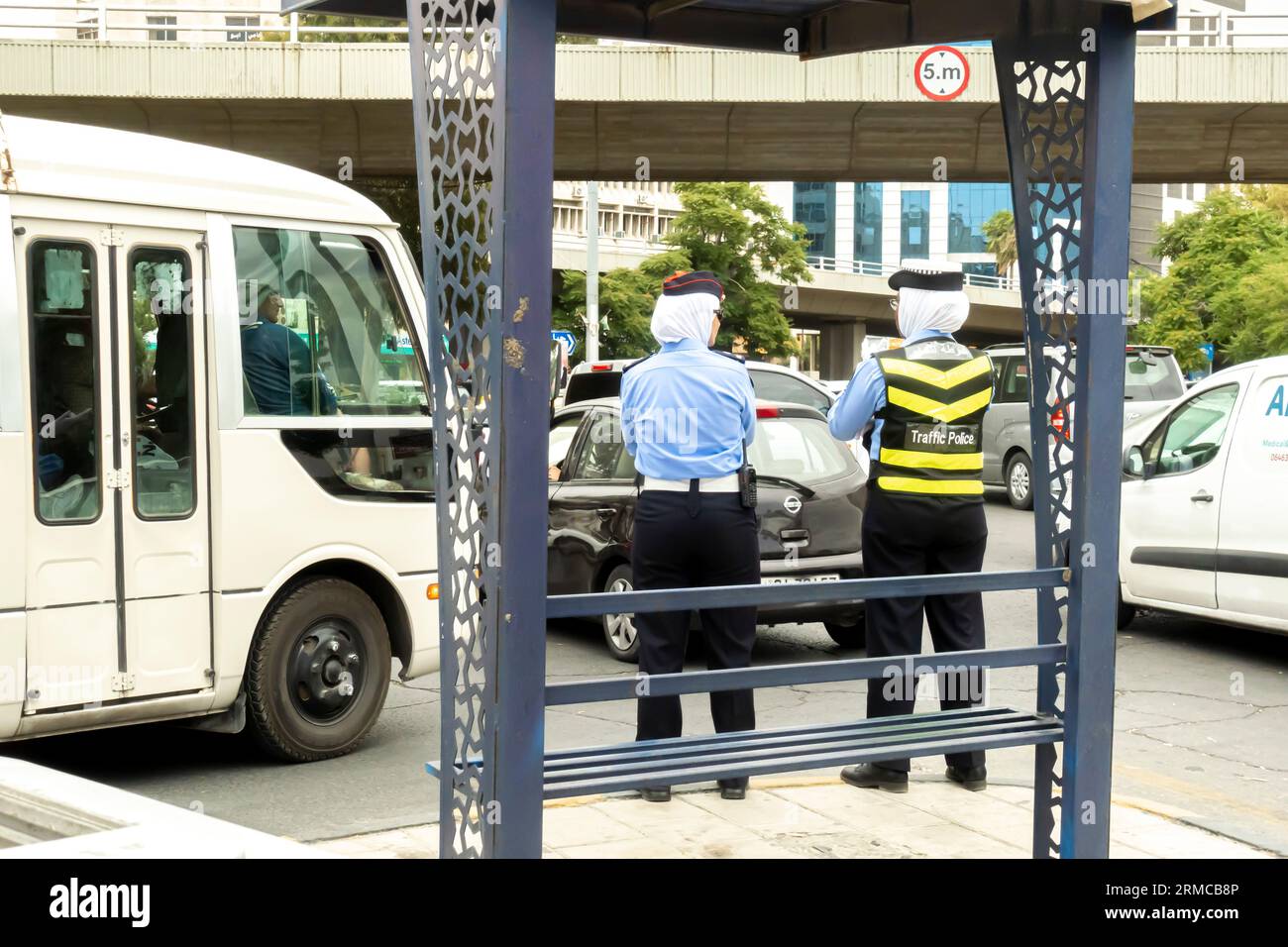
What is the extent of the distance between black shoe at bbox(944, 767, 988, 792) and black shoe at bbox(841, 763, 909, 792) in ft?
0.86

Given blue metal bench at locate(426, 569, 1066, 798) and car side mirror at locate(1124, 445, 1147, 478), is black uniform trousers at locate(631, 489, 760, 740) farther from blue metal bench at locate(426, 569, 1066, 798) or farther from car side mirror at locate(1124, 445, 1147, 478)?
car side mirror at locate(1124, 445, 1147, 478)

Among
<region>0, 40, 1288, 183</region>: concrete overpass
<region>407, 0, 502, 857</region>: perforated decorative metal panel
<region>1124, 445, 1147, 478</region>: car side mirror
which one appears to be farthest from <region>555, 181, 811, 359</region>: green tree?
<region>407, 0, 502, 857</region>: perforated decorative metal panel

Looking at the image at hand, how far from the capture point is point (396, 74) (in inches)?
973

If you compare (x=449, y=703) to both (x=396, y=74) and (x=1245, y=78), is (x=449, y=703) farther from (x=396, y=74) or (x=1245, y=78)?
(x=1245, y=78)

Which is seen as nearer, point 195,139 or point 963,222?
point 195,139

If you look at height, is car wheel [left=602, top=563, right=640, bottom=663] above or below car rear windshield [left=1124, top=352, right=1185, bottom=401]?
below

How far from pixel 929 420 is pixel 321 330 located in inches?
115

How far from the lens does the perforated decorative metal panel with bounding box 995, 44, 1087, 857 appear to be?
482 centimetres

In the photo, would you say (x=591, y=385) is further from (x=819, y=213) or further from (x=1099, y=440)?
(x=819, y=213)

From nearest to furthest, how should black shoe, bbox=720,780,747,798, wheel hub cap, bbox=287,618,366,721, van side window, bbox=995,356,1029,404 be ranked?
black shoe, bbox=720,780,747,798
wheel hub cap, bbox=287,618,366,721
van side window, bbox=995,356,1029,404

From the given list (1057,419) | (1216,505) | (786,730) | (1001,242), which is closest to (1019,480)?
(1216,505)

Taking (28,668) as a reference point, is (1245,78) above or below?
above
